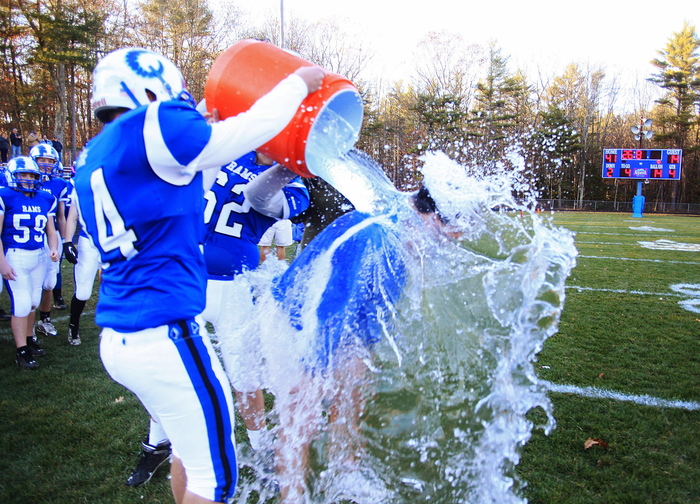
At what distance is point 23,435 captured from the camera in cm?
333

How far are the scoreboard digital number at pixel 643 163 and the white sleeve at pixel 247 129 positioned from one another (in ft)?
110

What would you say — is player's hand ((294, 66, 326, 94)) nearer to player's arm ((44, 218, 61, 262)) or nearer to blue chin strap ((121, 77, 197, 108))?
blue chin strap ((121, 77, 197, 108))

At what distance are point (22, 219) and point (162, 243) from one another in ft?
13.8

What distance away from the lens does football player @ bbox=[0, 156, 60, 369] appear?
180 inches

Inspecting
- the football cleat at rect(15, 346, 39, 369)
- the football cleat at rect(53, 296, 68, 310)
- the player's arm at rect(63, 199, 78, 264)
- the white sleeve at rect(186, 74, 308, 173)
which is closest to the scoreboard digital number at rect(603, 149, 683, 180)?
the football cleat at rect(53, 296, 68, 310)

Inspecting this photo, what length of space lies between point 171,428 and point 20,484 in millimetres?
1903

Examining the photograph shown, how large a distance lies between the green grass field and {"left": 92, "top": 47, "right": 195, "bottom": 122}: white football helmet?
209cm

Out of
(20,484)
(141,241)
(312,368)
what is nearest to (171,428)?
(141,241)

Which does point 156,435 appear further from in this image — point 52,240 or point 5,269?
point 52,240

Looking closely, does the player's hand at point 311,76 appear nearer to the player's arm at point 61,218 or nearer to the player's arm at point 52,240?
the player's arm at point 52,240

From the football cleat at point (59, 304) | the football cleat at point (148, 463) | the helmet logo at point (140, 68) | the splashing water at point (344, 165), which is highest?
the helmet logo at point (140, 68)

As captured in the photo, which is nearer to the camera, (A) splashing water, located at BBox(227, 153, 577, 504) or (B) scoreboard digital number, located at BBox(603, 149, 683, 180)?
(A) splashing water, located at BBox(227, 153, 577, 504)

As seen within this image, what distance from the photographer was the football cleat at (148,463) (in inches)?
109

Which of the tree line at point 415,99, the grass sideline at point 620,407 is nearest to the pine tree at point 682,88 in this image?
the tree line at point 415,99
